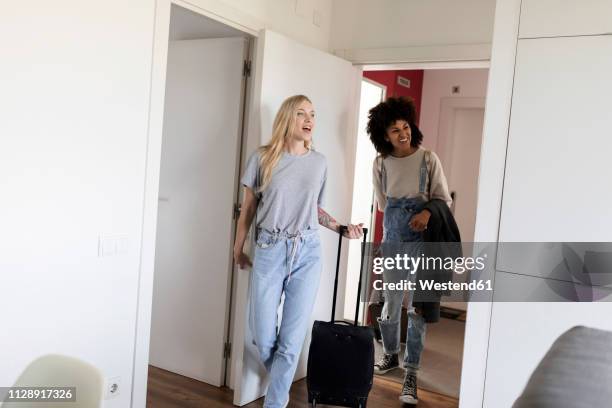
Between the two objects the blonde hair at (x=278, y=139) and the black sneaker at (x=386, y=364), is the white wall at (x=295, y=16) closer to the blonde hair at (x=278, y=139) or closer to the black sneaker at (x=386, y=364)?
the blonde hair at (x=278, y=139)

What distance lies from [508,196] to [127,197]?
1.61 metres

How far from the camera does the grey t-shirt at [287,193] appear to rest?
2.79m

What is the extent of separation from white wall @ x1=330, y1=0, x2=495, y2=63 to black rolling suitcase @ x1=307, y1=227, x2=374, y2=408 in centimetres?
167

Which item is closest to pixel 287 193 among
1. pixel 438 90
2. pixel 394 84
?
pixel 394 84

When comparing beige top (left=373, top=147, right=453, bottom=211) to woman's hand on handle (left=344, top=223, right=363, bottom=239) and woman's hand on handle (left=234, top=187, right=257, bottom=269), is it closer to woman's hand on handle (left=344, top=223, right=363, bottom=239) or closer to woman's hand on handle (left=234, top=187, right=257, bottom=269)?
woman's hand on handle (left=344, top=223, right=363, bottom=239)

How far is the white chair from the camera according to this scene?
139cm

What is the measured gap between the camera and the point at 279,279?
283 cm

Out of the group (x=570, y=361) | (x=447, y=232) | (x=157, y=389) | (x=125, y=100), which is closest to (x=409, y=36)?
(x=447, y=232)

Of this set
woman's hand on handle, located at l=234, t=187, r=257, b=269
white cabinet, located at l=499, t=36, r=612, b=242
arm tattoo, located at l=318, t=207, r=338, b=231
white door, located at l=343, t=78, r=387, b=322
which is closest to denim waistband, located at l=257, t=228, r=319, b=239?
woman's hand on handle, located at l=234, t=187, r=257, b=269

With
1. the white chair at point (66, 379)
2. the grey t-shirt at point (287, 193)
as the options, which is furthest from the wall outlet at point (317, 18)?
the white chair at point (66, 379)

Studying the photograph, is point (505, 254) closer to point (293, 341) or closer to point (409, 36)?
point (293, 341)

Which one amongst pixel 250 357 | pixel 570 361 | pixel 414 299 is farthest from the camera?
pixel 414 299

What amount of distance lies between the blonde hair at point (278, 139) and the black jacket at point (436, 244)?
926 mm

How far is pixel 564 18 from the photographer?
7.26 feet
